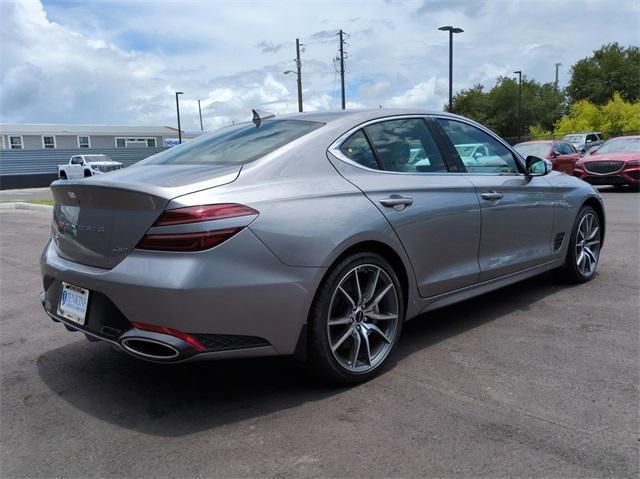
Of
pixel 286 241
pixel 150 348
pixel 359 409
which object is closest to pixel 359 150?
pixel 286 241

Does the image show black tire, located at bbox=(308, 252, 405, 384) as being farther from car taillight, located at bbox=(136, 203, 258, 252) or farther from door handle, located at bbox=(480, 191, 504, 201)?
door handle, located at bbox=(480, 191, 504, 201)

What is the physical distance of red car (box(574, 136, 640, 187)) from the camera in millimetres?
14555

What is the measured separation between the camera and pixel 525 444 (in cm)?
258

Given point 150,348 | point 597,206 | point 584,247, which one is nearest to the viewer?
point 150,348

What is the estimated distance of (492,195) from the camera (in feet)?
13.6

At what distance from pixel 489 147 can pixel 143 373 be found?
309cm

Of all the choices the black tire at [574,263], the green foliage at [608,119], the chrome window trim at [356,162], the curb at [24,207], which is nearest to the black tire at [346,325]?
the chrome window trim at [356,162]

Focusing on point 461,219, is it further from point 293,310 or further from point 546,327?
point 293,310

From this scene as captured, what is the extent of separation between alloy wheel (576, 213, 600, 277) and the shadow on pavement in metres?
1.88

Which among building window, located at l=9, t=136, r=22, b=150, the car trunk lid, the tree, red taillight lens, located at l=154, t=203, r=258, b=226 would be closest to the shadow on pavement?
the car trunk lid

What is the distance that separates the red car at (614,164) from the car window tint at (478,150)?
38.8ft

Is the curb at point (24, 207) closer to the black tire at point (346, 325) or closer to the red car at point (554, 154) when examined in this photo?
the red car at point (554, 154)

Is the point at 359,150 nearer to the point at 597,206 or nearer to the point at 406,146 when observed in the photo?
the point at 406,146

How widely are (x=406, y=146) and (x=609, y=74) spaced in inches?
2837
